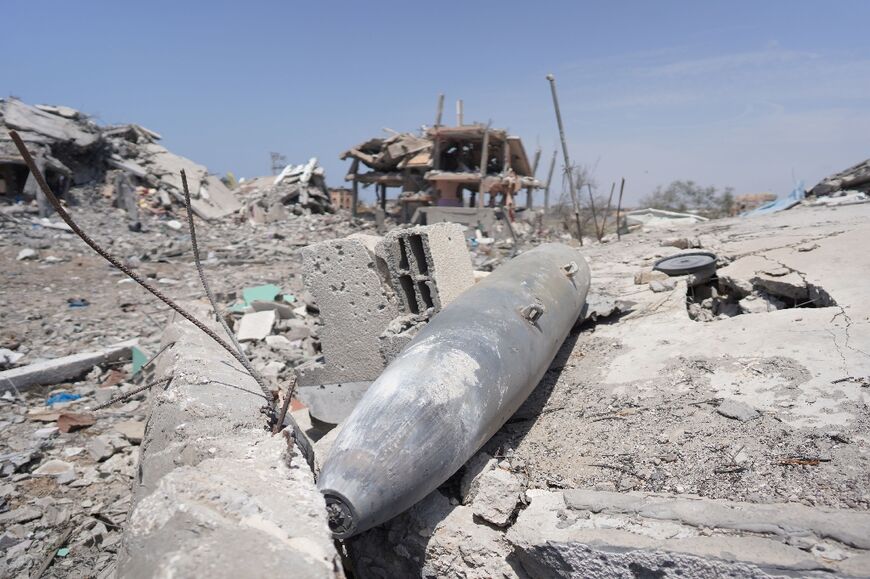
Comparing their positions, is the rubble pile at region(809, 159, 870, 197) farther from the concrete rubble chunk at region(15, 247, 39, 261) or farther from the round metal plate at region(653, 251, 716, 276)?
the concrete rubble chunk at region(15, 247, 39, 261)

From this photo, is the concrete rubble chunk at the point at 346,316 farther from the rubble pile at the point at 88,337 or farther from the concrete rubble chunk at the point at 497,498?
the concrete rubble chunk at the point at 497,498

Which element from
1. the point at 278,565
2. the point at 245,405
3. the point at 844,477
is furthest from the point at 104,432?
the point at 844,477

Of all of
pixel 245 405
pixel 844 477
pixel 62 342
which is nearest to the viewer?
pixel 844 477

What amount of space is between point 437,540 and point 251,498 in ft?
3.25

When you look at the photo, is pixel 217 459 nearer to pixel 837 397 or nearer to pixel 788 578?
pixel 788 578

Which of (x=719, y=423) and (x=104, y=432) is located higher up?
(x=719, y=423)

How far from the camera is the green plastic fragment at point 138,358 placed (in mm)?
5624

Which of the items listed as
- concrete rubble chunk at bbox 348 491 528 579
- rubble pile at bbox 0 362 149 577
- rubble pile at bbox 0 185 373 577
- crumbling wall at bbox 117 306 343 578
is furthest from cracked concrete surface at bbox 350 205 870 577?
rubble pile at bbox 0 185 373 577

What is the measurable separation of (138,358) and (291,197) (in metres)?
15.6

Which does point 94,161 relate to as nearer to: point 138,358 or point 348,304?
point 138,358

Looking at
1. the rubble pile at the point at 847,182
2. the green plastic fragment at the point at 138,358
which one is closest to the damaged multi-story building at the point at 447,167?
the rubble pile at the point at 847,182

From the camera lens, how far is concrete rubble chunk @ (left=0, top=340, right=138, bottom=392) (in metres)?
5.01

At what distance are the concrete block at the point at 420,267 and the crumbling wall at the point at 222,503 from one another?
149cm

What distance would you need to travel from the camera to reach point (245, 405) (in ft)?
8.67
